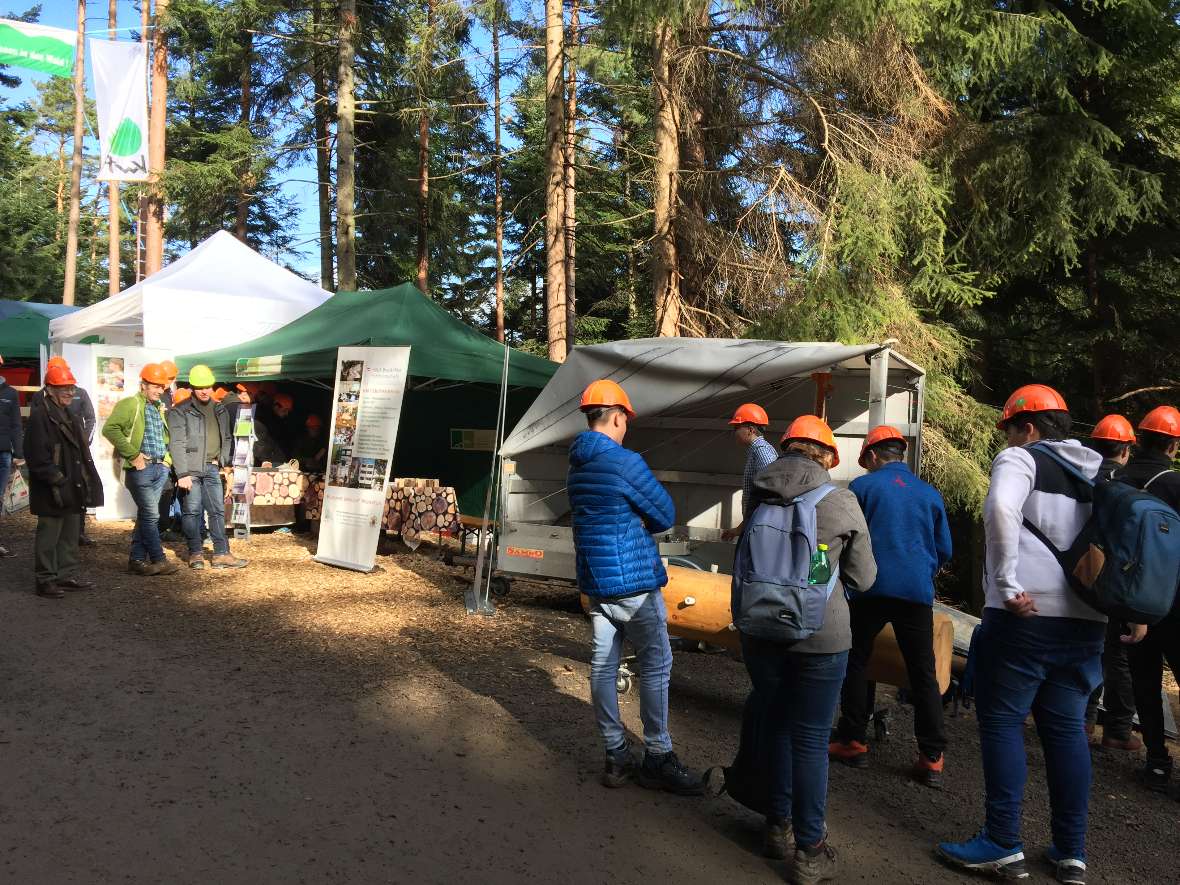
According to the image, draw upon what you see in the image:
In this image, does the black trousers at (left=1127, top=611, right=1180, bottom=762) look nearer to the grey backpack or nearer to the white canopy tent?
the grey backpack

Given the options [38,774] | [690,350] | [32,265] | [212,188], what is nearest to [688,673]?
[690,350]

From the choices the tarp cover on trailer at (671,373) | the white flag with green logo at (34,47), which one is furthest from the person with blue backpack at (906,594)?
the white flag with green logo at (34,47)

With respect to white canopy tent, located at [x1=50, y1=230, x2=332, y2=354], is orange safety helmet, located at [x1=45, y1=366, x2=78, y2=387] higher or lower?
lower

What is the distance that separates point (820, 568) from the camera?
10.5ft

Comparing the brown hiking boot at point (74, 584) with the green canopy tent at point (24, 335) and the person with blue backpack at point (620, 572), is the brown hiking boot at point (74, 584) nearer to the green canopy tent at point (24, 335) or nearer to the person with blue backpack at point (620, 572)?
the person with blue backpack at point (620, 572)

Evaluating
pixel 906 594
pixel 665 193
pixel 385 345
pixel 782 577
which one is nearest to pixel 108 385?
pixel 385 345

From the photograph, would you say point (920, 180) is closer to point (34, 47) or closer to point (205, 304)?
point (205, 304)

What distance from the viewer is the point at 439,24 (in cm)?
1428

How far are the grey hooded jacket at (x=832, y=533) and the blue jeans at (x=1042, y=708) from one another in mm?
570

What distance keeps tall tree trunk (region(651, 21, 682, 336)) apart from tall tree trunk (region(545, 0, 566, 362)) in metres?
1.89

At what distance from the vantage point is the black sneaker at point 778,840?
344 cm

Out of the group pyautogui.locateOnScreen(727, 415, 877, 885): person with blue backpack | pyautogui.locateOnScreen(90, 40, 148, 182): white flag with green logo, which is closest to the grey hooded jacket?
pyautogui.locateOnScreen(727, 415, 877, 885): person with blue backpack

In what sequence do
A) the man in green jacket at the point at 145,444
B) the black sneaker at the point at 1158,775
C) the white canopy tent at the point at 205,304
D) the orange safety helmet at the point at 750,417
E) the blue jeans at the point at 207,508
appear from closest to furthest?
1. the black sneaker at the point at 1158,775
2. the orange safety helmet at the point at 750,417
3. the man in green jacket at the point at 145,444
4. the blue jeans at the point at 207,508
5. the white canopy tent at the point at 205,304

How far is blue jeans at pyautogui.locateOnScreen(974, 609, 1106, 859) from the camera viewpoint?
327 cm
